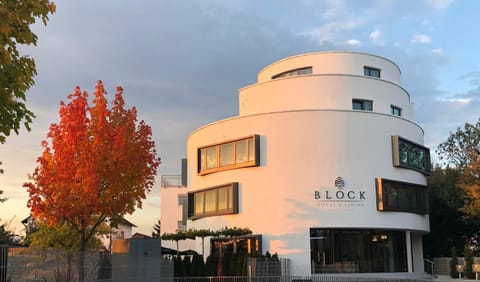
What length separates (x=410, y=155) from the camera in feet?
111

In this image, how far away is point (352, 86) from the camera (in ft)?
112

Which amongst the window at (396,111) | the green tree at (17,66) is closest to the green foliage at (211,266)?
the window at (396,111)

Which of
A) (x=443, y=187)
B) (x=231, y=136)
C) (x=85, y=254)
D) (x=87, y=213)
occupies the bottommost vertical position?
(x=85, y=254)

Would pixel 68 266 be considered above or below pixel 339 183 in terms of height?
below

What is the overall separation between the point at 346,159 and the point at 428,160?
7.97m

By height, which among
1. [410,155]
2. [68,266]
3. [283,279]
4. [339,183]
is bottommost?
[283,279]

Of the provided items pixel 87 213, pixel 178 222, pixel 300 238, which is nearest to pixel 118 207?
pixel 87 213

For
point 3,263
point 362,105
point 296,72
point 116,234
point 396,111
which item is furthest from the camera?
point 116,234

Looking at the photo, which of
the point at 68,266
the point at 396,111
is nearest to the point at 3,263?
the point at 68,266

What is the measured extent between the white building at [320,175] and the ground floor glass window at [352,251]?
0.18 ft

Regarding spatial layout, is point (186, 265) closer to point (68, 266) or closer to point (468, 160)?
point (68, 266)

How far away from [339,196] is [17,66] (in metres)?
24.7

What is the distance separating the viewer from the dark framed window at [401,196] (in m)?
31.2

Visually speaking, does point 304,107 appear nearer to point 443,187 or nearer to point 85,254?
point 443,187
